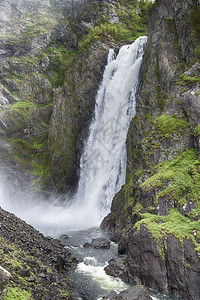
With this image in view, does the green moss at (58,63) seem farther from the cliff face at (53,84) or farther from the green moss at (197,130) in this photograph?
the green moss at (197,130)

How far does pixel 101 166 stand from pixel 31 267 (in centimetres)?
2229

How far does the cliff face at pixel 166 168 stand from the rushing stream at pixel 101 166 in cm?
352

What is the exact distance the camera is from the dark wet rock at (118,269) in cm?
1233

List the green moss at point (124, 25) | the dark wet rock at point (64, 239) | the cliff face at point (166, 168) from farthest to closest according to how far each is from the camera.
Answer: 1. the green moss at point (124, 25)
2. the dark wet rock at point (64, 239)
3. the cliff face at point (166, 168)

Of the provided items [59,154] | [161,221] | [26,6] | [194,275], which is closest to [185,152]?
[161,221]

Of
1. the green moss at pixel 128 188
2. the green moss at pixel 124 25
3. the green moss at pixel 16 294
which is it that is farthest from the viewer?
the green moss at pixel 124 25

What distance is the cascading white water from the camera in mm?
28500

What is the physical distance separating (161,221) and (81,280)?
16.1 ft

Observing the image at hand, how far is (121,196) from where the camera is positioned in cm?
2333

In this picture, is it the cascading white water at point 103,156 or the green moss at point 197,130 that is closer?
the green moss at point 197,130

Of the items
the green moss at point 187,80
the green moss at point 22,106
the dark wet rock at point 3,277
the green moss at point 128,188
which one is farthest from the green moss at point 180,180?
the green moss at point 22,106

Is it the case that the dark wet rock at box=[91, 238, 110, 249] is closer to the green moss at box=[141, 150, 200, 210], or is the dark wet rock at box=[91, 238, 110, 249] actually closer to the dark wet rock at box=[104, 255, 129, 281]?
the dark wet rock at box=[104, 255, 129, 281]

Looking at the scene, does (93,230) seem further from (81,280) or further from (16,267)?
(16,267)

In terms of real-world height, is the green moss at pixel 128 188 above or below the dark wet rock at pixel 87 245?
above
